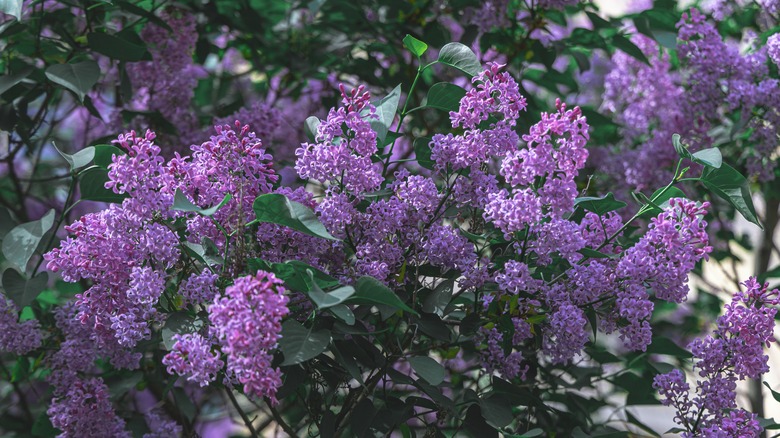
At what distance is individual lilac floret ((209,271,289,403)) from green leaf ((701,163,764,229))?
0.57 meters

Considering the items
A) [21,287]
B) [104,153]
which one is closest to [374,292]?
[104,153]

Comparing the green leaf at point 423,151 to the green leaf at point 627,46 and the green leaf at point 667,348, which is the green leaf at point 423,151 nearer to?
the green leaf at point 667,348

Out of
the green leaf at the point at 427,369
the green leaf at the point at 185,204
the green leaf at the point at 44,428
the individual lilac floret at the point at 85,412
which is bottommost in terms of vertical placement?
the green leaf at the point at 44,428

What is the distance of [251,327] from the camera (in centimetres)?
83

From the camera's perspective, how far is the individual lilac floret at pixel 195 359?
2.91 feet

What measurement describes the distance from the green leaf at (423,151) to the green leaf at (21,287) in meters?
0.55

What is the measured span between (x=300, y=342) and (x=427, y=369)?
0.58ft

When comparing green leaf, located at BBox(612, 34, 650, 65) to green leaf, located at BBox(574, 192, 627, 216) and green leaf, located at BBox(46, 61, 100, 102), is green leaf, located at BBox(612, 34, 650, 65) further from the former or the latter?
green leaf, located at BBox(46, 61, 100, 102)

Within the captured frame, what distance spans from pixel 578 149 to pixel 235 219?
0.42 meters

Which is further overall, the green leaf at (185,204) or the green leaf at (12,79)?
the green leaf at (12,79)

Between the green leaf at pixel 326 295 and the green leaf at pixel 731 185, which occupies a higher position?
the green leaf at pixel 731 185

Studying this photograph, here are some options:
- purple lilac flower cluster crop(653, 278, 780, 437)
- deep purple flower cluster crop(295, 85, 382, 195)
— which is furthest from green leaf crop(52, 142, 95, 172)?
purple lilac flower cluster crop(653, 278, 780, 437)

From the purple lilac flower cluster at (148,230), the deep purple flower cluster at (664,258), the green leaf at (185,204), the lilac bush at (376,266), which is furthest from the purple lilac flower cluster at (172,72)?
the deep purple flower cluster at (664,258)

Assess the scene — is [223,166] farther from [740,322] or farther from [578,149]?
[740,322]
